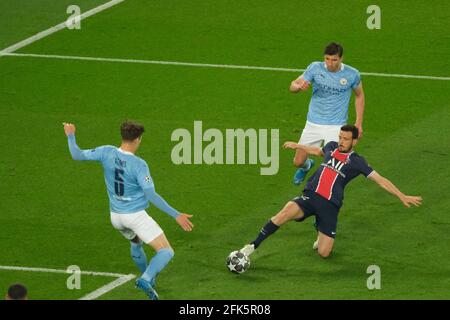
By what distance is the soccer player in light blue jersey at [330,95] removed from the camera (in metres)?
20.9

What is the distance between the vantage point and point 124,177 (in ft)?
57.6

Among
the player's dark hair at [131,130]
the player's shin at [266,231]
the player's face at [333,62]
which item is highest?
the player's face at [333,62]

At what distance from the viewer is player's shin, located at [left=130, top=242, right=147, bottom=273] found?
18.1 metres

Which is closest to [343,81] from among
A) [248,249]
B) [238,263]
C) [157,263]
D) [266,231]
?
[266,231]

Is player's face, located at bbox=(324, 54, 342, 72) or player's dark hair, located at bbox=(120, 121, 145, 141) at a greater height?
player's face, located at bbox=(324, 54, 342, 72)

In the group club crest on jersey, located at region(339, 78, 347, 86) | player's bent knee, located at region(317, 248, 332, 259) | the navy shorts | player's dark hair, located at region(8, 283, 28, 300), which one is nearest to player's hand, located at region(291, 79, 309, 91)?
club crest on jersey, located at region(339, 78, 347, 86)

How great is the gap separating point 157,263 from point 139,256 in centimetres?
77

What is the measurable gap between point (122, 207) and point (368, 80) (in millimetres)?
10573

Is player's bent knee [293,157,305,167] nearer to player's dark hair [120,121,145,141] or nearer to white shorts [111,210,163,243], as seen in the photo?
white shorts [111,210,163,243]

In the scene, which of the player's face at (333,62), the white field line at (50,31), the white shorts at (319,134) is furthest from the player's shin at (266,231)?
the white field line at (50,31)

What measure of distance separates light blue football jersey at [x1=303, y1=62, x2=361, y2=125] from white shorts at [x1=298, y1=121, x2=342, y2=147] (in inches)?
3.0

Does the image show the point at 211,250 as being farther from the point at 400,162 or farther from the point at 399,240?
the point at 400,162

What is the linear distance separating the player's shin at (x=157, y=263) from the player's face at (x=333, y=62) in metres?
4.64

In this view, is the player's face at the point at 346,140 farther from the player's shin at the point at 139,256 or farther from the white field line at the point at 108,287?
the white field line at the point at 108,287
